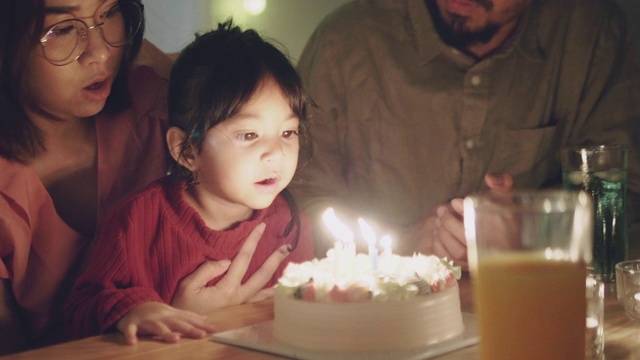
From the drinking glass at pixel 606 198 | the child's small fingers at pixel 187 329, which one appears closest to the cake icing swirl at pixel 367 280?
the child's small fingers at pixel 187 329

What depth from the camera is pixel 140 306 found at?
1248 mm

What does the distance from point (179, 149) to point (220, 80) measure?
0.17 meters

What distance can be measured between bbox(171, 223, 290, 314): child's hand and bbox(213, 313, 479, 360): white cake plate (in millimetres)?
365

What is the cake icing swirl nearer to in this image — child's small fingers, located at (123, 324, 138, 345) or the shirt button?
child's small fingers, located at (123, 324, 138, 345)

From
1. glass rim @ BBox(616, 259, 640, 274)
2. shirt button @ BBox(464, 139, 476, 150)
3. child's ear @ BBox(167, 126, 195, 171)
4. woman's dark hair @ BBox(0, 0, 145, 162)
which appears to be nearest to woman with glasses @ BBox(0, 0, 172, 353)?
woman's dark hair @ BBox(0, 0, 145, 162)

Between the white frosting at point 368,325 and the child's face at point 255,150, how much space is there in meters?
0.50

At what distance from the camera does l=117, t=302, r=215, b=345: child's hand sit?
1.16 m

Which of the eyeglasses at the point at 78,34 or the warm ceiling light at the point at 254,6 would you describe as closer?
the eyeglasses at the point at 78,34

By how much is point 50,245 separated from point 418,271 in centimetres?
75

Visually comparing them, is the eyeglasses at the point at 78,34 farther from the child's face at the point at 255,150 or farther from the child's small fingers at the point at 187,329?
the child's small fingers at the point at 187,329

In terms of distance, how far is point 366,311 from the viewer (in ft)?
3.55

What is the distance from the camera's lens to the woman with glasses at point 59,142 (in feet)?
5.08

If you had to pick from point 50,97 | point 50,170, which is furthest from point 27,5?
point 50,170

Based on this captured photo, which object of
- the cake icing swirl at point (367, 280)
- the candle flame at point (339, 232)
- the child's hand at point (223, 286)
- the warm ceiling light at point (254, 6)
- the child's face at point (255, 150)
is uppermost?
the warm ceiling light at point (254, 6)
